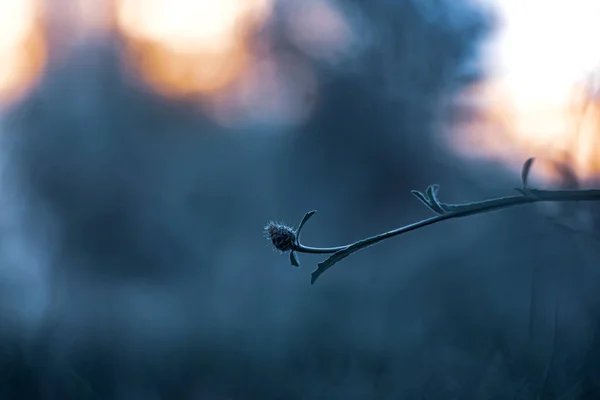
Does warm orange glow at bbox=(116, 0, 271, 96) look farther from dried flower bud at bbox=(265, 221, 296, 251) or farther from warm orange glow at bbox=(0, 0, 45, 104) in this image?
dried flower bud at bbox=(265, 221, 296, 251)

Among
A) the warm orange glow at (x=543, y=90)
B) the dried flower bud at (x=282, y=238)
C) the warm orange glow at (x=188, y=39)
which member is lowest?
the dried flower bud at (x=282, y=238)

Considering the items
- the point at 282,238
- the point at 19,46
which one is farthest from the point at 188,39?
the point at 282,238

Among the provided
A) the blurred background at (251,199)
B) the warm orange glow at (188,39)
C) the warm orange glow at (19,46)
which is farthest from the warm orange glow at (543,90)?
the warm orange glow at (19,46)

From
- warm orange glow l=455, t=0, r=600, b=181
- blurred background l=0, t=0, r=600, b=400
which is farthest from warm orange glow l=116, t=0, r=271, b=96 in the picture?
warm orange glow l=455, t=0, r=600, b=181

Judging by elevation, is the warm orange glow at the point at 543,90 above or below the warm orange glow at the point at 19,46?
below

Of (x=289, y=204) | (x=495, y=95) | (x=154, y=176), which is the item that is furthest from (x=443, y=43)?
(x=154, y=176)

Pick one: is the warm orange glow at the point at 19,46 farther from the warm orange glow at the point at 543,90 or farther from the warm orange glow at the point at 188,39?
the warm orange glow at the point at 543,90

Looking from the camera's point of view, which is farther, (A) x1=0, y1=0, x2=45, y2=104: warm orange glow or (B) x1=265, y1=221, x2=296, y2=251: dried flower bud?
(A) x1=0, y1=0, x2=45, y2=104: warm orange glow

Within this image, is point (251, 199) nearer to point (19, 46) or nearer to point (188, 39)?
point (188, 39)
